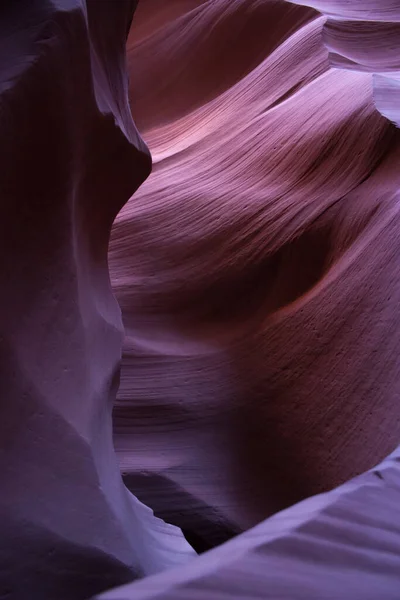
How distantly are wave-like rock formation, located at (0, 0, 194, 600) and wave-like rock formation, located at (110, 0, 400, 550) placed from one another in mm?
608

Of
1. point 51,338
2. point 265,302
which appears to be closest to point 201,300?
point 265,302

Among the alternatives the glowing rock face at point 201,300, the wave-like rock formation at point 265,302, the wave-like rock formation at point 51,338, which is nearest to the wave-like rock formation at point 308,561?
the glowing rock face at point 201,300

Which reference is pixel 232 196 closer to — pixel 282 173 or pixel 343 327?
pixel 282 173

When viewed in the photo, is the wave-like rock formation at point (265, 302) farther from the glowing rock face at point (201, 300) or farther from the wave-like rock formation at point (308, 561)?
the wave-like rock formation at point (308, 561)

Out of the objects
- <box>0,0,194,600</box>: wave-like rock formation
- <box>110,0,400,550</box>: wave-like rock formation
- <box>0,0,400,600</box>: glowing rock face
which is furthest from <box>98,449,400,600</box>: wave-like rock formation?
<box>110,0,400,550</box>: wave-like rock formation

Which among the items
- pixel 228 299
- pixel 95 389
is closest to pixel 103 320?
pixel 95 389

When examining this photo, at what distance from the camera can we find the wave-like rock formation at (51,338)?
0.65m

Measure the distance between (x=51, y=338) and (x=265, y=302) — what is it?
3.21ft

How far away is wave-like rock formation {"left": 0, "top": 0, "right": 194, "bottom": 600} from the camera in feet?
2.13

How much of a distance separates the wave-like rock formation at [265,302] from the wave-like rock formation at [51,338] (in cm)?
61

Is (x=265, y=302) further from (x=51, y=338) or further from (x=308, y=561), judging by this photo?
(x=308, y=561)

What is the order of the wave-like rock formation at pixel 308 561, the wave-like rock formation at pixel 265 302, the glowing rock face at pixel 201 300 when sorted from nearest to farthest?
the wave-like rock formation at pixel 308 561 → the glowing rock face at pixel 201 300 → the wave-like rock formation at pixel 265 302

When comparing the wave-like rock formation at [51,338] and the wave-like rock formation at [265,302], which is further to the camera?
the wave-like rock formation at [265,302]

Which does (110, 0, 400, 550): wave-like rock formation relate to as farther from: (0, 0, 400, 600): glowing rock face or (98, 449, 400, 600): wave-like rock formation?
(98, 449, 400, 600): wave-like rock formation
